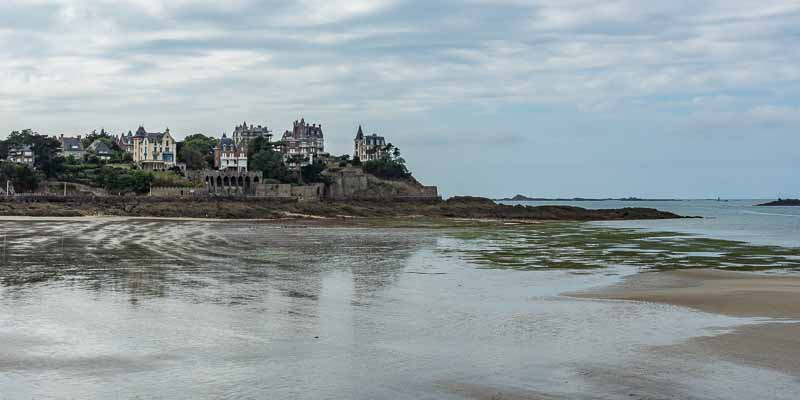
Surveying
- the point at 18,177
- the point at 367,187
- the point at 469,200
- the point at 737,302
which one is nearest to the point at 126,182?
the point at 18,177

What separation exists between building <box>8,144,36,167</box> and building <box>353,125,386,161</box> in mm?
61240

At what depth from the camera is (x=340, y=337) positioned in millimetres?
12422

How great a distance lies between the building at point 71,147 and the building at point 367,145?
2044 inches

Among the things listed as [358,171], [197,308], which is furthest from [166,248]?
[358,171]

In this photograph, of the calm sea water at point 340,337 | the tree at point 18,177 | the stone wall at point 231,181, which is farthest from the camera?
the stone wall at point 231,181

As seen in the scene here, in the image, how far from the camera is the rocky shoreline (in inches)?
2889

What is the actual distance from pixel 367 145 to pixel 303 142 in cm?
1409

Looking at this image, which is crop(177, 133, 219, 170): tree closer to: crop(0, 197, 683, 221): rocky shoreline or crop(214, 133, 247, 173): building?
crop(214, 133, 247, 173): building

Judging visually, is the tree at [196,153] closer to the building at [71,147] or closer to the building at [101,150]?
the building at [101,150]

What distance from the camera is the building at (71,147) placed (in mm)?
130000

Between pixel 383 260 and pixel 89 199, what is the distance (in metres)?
64.4

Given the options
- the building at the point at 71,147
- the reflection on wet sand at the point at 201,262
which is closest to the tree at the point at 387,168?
the building at the point at 71,147

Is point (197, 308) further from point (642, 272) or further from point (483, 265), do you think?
point (642, 272)

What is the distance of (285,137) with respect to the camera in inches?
6486
